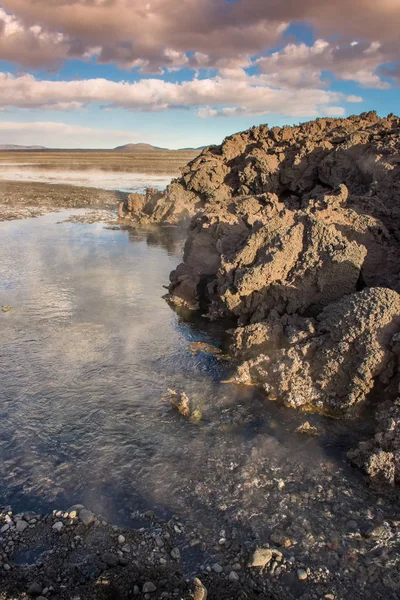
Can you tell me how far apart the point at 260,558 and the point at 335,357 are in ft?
14.7

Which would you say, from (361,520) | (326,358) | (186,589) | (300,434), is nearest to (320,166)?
(326,358)

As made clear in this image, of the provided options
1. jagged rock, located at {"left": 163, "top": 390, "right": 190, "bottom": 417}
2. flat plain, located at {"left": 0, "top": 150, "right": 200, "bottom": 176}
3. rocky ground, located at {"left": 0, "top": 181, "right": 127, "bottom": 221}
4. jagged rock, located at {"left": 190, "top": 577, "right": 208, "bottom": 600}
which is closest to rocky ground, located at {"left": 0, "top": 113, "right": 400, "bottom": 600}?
jagged rock, located at {"left": 190, "top": 577, "right": 208, "bottom": 600}

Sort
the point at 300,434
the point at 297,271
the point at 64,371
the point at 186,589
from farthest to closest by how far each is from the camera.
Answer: the point at 297,271, the point at 64,371, the point at 300,434, the point at 186,589

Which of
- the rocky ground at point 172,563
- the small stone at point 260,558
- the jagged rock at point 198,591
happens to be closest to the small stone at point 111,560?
the rocky ground at point 172,563

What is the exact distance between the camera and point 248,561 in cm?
573

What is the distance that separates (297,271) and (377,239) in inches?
107

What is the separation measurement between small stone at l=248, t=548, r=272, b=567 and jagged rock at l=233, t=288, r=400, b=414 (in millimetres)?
3639

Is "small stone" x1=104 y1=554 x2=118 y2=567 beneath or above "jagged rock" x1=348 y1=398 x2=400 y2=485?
beneath

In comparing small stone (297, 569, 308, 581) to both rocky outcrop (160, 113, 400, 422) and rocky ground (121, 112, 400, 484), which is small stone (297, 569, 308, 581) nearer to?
rocky ground (121, 112, 400, 484)

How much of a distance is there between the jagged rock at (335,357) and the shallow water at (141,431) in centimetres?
47

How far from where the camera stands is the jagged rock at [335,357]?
8750 mm

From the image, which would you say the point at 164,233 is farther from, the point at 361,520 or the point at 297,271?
the point at 361,520

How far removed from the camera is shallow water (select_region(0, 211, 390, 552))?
6.75 meters

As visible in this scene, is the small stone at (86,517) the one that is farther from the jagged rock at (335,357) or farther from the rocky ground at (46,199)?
the rocky ground at (46,199)
